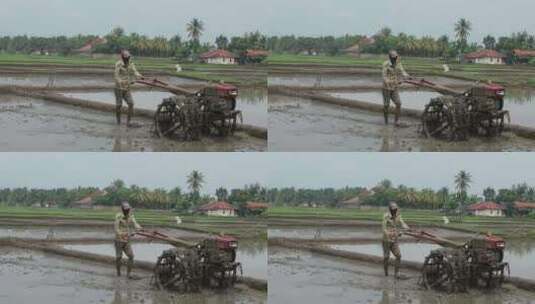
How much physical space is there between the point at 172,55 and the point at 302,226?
2.10 metres

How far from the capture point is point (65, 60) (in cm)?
756

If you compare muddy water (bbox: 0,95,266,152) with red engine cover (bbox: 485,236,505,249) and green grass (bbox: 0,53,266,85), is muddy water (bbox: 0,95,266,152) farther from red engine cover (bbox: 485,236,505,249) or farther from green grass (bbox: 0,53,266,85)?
red engine cover (bbox: 485,236,505,249)

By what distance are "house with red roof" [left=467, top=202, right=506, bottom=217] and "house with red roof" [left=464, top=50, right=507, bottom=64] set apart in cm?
137

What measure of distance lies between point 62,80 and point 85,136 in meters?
1.42

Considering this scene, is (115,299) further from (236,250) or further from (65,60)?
(65,60)

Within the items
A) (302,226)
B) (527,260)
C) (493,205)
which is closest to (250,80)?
(302,226)

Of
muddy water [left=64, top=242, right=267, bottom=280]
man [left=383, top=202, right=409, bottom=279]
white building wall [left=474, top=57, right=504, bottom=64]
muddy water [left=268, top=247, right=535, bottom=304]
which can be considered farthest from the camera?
white building wall [left=474, top=57, right=504, bottom=64]

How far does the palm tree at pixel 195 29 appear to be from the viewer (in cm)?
682

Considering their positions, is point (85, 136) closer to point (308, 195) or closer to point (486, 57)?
point (308, 195)

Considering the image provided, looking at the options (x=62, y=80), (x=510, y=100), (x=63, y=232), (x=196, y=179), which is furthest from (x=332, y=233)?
(x=62, y=80)

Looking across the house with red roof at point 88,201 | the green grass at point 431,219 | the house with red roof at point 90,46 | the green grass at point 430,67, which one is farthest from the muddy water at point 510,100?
the house with red roof at point 88,201

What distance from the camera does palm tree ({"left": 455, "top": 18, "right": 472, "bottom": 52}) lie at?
6.76m

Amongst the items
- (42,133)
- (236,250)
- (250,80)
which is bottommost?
(236,250)

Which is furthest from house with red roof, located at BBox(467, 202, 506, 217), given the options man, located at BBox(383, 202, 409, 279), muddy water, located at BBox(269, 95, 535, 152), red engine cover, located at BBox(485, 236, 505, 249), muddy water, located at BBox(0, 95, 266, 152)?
muddy water, located at BBox(0, 95, 266, 152)
